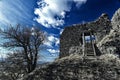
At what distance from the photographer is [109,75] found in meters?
13.3

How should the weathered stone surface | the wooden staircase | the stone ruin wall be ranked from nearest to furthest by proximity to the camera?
the weathered stone surface, the wooden staircase, the stone ruin wall

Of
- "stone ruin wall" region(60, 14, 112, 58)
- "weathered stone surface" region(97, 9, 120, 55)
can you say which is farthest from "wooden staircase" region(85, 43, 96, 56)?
"stone ruin wall" region(60, 14, 112, 58)

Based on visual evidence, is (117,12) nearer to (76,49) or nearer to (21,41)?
(76,49)

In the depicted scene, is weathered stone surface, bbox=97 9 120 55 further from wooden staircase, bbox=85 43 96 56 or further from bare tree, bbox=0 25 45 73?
bare tree, bbox=0 25 45 73

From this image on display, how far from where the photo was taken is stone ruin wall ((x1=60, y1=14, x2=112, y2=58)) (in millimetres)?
20156

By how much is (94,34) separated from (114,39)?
11.0ft

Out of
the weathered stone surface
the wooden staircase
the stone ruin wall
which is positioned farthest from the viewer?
the stone ruin wall

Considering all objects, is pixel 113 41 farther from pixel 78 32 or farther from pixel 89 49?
pixel 78 32

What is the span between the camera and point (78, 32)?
22.4 metres

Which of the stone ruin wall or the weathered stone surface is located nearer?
the weathered stone surface

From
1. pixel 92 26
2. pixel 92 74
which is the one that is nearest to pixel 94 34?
pixel 92 26

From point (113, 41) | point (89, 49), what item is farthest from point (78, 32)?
point (113, 41)

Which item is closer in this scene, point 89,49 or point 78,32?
point 89,49

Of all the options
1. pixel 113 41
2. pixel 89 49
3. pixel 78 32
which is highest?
pixel 78 32
